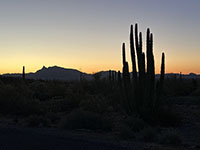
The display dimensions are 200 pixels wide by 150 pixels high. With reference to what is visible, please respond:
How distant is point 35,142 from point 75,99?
1361 centimetres

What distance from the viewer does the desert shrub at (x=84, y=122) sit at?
615 inches

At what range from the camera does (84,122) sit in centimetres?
1600

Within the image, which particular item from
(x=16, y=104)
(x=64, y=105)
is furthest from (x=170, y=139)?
(x=16, y=104)

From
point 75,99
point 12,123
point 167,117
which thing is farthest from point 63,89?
point 167,117

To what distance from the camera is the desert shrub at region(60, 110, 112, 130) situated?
15625 mm

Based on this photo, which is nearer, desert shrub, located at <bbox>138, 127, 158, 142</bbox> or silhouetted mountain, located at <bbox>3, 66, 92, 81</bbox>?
desert shrub, located at <bbox>138, 127, 158, 142</bbox>

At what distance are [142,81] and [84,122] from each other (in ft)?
12.3

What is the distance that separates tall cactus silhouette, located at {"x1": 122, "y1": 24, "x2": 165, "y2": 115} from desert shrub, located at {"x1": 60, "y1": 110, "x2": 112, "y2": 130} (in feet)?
7.17

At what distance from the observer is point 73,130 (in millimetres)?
15016

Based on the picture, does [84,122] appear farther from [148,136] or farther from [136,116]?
[148,136]

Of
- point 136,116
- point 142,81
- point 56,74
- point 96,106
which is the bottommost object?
point 136,116

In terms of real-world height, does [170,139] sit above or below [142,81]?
below

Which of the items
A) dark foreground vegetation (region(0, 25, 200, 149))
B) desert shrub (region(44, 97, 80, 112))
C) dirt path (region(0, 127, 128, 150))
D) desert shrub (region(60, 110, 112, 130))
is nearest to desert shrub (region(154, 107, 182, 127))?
dark foreground vegetation (region(0, 25, 200, 149))

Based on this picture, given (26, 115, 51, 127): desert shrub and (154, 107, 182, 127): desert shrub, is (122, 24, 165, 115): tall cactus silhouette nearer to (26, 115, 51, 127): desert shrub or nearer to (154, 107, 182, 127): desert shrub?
(154, 107, 182, 127): desert shrub
